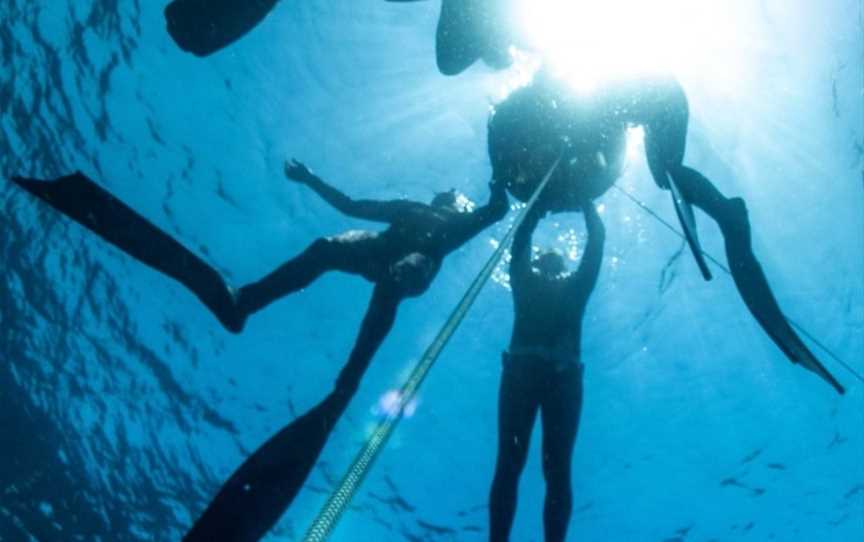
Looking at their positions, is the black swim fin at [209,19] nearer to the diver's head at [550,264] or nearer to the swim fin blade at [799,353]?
the diver's head at [550,264]

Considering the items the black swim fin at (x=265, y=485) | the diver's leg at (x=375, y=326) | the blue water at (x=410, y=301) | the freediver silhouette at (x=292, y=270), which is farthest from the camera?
the blue water at (x=410, y=301)

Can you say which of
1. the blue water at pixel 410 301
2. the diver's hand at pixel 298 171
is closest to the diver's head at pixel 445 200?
the diver's hand at pixel 298 171

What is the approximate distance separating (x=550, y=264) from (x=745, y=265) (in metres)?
2.17

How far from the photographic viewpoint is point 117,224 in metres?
3.94

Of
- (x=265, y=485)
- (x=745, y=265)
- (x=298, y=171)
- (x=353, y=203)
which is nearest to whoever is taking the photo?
(x=265, y=485)

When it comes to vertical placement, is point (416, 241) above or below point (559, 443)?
above

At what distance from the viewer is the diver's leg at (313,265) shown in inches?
197

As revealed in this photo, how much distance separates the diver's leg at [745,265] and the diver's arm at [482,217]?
1779mm

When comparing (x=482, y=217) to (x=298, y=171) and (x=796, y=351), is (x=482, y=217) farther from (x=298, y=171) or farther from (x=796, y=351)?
(x=796, y=351)

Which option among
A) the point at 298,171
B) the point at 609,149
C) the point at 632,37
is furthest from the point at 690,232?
the point at 298,171

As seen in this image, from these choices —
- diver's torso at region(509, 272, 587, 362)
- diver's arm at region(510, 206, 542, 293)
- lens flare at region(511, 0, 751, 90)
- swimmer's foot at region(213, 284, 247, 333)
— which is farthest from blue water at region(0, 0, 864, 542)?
swimmer's foot at region(213, 284, 247, 333)

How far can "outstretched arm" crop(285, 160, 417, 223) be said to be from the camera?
673cm

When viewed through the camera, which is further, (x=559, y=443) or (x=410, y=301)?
(x=410, y=301)

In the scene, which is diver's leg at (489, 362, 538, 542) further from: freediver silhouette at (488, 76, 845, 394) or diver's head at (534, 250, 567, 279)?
freediver silhouette at (488, 76, 845, 394)
